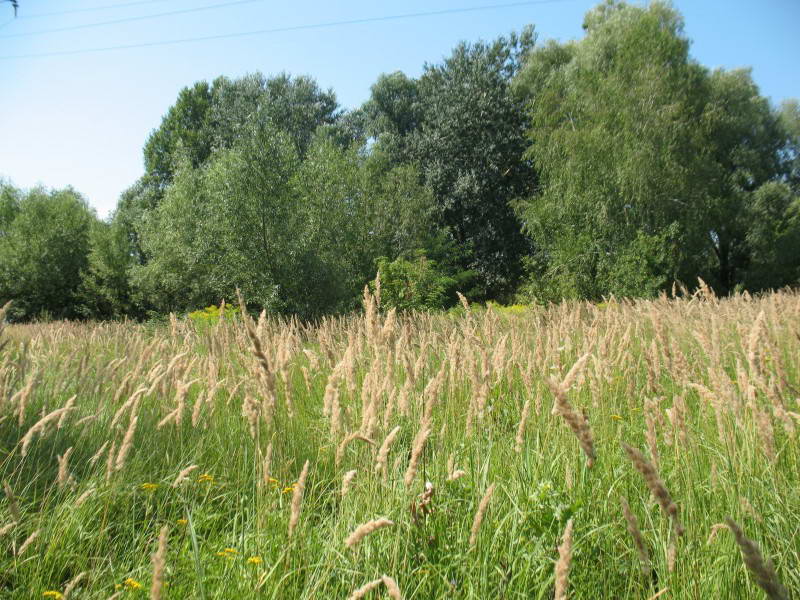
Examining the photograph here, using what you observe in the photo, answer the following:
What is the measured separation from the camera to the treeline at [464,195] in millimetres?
15320

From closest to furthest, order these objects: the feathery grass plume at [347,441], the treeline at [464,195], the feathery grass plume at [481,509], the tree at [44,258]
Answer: the feathery grass plume at [481,509] → the feathery grass plume at [347,441] → the treeline at [464,195] → the tree at [44,258]

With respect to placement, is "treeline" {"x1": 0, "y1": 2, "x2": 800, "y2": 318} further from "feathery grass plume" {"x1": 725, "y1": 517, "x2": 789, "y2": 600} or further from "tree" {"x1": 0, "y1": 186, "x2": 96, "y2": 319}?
"feathery grass plume" {"x1": 725, "y1": 517, "x2": 789, "y2": 600}

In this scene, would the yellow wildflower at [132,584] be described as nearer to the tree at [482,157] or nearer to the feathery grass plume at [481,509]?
the feathery grass plume at [481,509]

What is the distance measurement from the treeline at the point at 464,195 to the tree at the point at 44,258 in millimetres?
83

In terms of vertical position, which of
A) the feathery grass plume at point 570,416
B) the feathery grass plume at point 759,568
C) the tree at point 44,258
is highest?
the tree at point 44,258

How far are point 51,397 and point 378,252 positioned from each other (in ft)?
61.7

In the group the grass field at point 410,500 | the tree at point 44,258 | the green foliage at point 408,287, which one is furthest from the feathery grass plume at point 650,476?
the tree at point 44,258

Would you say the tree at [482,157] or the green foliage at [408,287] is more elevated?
the tree at [482,157]

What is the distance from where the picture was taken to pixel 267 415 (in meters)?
2.01

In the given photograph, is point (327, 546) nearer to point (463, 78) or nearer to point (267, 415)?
point (267, 415)

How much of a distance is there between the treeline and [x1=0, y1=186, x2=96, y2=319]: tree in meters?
0.08

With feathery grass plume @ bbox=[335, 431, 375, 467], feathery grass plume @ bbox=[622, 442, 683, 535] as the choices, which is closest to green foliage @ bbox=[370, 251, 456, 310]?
feathery grass plume @ bbox=[335, 431, 375, 467]

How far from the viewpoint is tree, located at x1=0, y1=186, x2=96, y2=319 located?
84.1 ft

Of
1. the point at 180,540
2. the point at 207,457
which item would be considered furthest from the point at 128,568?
the point at 207,457
